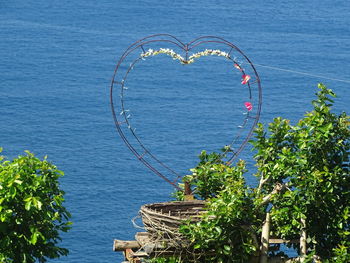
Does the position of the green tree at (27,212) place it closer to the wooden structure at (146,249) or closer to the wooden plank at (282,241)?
the wooden structure at (146,249)

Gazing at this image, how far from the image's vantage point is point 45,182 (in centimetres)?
968

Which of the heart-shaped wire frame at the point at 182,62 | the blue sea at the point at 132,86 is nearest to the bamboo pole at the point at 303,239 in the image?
Answer: the heart-shaped wire frame at the point at 182,62

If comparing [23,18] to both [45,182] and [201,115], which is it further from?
[45,182]

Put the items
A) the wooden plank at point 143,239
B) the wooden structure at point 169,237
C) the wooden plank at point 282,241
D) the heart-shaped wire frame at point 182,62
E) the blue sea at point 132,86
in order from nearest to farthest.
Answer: the wooden structure at point 169,237 → the wooden plank at point 143,239 → the wooden plank at point 282,241 → the heart-shaped wire frame at point 182,62 → the blue sea at point 132,86

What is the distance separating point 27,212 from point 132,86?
2065 inches

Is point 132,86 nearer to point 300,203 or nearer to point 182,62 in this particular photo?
point 182,62

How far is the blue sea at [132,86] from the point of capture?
46.7 metres

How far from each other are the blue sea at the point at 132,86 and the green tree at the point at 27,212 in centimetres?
2984

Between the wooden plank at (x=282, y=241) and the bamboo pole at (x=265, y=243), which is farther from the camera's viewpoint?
the wooden plank at (x=282, y=241)

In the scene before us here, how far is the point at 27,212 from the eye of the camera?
9.41m

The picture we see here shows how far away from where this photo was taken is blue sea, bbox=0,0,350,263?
46.7 meters

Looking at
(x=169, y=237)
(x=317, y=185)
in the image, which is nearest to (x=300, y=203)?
(x=317, y=185)

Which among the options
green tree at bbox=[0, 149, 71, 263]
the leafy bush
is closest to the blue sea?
the leafy bush

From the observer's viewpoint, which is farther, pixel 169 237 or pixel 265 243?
pixel 265 243
